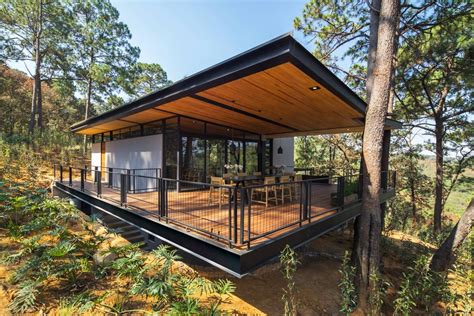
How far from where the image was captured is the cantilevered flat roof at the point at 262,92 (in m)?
3.10

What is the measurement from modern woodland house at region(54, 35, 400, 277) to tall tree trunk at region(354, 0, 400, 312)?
26.0 inches

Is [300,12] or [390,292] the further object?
[300,12]

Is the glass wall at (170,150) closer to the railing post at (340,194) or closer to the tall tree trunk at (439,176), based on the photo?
the railing post at (340,194)

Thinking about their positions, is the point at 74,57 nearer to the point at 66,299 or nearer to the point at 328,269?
the point at 66,299

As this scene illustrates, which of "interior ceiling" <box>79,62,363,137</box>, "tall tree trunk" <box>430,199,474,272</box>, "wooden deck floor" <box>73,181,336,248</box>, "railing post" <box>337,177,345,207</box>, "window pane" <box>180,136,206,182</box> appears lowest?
"tall tree trunk" <box>430,199,474,272</box>

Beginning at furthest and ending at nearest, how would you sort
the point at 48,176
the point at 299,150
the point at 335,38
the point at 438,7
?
the point at 299,150 → the point at 48,176 → the point at 335,38 → the point at 438,7

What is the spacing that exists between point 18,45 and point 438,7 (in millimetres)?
23449

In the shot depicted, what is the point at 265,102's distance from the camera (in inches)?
213

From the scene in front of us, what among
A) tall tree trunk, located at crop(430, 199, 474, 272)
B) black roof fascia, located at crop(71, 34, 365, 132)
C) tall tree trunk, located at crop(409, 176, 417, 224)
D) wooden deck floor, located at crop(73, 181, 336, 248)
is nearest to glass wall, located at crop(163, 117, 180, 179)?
wooden deck floor, located at crop(73, 181, 336, 248)

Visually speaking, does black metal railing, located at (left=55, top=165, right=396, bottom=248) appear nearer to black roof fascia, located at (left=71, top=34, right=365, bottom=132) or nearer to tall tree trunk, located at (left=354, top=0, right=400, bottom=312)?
tall tree trunk, located at (left=354, top=0, right=400, bottom=312)

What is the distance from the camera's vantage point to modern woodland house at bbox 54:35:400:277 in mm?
3232

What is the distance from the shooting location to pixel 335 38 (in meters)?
8.51

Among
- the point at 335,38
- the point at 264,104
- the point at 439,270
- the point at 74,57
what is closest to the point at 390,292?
the point at 439,270

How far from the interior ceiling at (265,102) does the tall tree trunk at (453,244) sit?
148 inches
